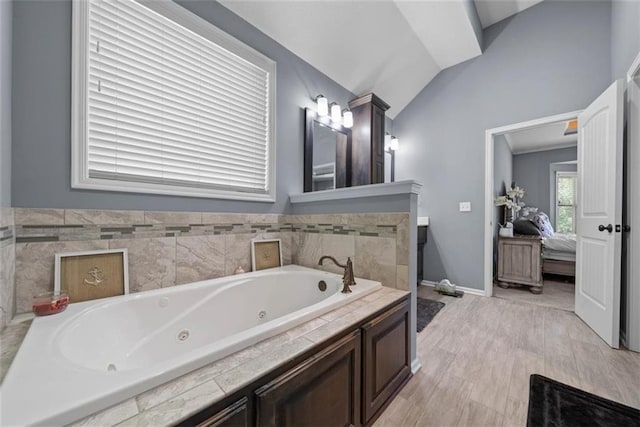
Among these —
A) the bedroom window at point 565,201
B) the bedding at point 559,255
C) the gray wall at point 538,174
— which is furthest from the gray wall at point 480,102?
the bedroom window at point 565,201

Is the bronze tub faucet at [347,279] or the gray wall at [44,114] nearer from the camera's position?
the gray wall at [44,114]

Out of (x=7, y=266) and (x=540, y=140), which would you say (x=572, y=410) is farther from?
(x=540, y=140)

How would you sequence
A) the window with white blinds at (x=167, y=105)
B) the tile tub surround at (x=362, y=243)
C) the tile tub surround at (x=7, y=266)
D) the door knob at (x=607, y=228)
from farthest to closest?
the door knob at (x=607, y=228) → the tile tub surround at (x=362, y=243) → the window with white blinds at (x=167, y=105) → the tile tub surround at (x=7, y=266)

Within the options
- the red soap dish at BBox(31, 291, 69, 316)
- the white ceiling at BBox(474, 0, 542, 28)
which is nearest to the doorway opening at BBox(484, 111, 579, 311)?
the white ceiling at BBox(474, 0, 542, 28)

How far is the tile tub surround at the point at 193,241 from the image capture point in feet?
3.98

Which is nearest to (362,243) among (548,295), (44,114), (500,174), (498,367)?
(498,367)

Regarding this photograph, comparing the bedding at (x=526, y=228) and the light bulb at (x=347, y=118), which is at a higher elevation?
the light bulb at (x=347, y=118)

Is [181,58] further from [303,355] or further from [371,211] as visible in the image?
[303,355]

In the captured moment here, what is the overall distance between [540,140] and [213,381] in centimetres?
631

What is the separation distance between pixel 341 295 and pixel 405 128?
3.25 meters

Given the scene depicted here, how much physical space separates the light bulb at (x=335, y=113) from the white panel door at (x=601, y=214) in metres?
2.22

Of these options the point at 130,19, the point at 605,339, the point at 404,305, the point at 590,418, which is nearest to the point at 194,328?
the point at 404,305

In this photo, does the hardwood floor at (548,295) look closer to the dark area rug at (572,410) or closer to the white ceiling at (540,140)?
the dark area rug at (572,410)

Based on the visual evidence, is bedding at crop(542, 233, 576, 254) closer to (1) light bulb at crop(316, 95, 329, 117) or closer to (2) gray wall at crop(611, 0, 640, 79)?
(2) gray wall at crop(611, 0, 640, 79)
